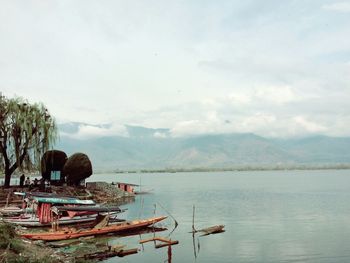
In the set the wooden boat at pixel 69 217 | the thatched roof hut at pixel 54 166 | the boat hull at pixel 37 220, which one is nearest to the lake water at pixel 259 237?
the wooden boat at pixel 69 217

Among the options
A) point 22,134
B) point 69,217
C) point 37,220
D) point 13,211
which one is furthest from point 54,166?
point 37,220

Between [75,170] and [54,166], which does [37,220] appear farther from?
[75,170]

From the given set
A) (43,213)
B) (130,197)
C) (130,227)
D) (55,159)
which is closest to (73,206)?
(43,213)

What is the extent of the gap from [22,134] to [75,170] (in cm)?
1291

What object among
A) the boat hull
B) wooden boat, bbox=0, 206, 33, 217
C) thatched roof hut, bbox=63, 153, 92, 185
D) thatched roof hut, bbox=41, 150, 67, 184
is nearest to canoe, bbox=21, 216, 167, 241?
the boat hull

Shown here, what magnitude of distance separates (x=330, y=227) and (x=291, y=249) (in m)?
11.9

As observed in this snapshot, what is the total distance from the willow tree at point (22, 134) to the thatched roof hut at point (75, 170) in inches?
345

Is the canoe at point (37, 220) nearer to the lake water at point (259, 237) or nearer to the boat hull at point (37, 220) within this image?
the boat hull at point (37, 220)

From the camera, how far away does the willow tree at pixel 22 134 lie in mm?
45375

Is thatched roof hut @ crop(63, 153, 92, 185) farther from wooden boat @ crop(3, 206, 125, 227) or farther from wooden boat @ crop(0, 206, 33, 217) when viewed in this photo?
wooden boat @ crop(3, 206, 125, 227)

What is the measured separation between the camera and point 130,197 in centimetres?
7150

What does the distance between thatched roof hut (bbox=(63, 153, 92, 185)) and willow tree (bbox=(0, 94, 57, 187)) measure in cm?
875

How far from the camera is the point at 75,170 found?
57312mm

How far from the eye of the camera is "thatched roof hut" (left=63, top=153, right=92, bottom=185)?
5709 centimetres
